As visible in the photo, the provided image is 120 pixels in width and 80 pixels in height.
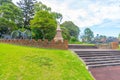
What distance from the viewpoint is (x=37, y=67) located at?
6.71m

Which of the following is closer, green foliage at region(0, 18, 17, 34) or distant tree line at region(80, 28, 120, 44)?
distant tree line at region(80, 28, 120, 44)

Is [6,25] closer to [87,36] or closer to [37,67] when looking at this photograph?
[37,67]

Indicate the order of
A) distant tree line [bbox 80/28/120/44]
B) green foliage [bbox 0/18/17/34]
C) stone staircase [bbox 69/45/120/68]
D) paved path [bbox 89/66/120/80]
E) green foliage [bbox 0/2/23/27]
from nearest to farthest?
paved path [bbox 89/66/120/80] → stone staircase [bbox 69/45/120/68] → distant tree line [bbox 80/28/120/44] → green foliage [bbox 0/18/17/34] → green foliage [bbox 0/2/23/27]

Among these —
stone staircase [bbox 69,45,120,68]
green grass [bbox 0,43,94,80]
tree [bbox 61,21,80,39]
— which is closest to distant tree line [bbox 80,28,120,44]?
tree [bbox 61,21,80,39]

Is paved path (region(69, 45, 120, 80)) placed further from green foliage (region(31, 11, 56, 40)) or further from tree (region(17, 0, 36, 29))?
tree (region(17, 0, 36, 29))

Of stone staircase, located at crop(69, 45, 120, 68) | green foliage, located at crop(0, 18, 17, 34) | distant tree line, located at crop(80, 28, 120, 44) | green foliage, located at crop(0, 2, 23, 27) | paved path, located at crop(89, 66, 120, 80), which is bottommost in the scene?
paved path, located at crop(89, 66, 120, 80)

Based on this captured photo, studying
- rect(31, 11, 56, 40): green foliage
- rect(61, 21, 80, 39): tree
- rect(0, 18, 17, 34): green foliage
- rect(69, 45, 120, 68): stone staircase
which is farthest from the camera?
rect(61, 21, 80, 39): tree

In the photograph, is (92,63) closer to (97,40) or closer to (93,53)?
(93,53)

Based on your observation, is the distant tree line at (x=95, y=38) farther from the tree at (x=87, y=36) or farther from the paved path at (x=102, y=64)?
the paved path at (x=102, y=64)

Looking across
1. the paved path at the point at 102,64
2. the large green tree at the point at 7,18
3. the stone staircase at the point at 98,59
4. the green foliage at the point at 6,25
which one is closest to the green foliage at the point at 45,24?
the green foliage at the point at 6,25

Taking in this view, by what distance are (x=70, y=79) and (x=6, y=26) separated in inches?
720

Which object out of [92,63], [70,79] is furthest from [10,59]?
[92,63]

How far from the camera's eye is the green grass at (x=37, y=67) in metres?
6.04

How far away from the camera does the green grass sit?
604 cm
